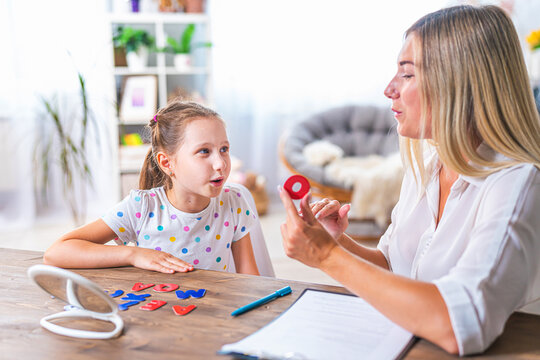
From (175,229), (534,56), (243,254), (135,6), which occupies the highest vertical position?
(135,6)

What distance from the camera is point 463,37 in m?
0.95

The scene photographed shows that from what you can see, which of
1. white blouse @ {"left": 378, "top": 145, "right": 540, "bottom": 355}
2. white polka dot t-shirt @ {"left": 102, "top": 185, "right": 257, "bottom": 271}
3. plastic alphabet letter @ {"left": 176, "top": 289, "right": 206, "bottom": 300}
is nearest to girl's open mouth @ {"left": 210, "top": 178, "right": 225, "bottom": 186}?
white polka dot t-shirt @ {"left": 102, "top": 185, "right": 257, "bottom": 271}

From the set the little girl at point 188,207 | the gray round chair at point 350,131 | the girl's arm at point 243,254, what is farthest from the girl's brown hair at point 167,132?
the gray round chair at point 350,131

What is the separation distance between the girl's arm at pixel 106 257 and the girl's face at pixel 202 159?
Result: 11.1 inches

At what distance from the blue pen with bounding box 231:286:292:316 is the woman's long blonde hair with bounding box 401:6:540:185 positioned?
0.39 metres

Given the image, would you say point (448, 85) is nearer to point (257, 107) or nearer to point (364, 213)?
point (364, 213)

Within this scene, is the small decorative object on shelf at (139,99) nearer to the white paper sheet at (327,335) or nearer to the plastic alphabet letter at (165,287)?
the plastic alphabet letter at (165,287)

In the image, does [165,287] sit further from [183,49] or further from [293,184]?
[183,49]

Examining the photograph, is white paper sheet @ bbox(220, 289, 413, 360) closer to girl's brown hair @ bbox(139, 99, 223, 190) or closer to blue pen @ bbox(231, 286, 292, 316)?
blue pen @ bbox(231, 286, 292, 316)

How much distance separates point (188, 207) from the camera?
5.08ft

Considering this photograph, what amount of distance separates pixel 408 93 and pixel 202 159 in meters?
0.64

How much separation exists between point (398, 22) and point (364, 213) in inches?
83.6

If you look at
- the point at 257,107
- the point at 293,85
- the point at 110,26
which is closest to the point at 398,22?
the point at 293,85

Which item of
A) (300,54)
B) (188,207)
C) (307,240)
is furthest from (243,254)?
(300,54)
